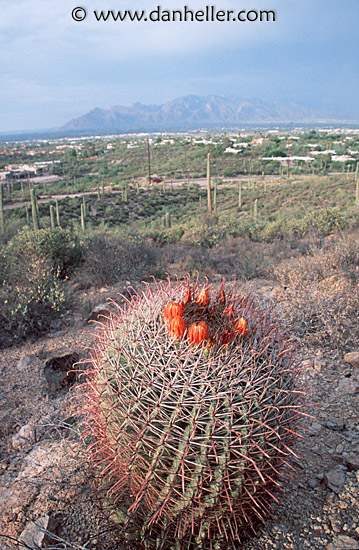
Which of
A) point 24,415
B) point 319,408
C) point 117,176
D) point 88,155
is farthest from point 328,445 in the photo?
point 88,155

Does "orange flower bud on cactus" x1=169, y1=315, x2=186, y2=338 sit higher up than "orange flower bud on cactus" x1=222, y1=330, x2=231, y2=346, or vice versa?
"orange flower bud on cactus" x1=169, y1=315, x2=186, y2=338

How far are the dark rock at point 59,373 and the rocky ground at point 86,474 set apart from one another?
0.4 inches

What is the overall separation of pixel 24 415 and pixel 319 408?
2.78 metres

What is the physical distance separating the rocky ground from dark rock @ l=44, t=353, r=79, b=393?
0.01 metres

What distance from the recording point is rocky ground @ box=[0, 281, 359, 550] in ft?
8.25

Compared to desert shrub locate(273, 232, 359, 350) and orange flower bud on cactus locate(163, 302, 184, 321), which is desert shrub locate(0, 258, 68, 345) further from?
orange flower bud on cactus locate(163, 302, 184, 321)

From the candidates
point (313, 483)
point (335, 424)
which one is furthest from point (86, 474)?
point (335, 424)

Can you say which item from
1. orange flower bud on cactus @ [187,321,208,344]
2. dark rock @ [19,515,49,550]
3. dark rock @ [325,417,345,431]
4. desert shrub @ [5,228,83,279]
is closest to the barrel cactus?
orange flower bud on cactus @ [187,321,208,344]

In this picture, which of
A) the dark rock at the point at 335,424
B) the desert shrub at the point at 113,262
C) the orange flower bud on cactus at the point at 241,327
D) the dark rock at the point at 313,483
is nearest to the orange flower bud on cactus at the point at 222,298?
the orange flower bud on cactus at the point at 241,327

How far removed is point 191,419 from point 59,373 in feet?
9.47

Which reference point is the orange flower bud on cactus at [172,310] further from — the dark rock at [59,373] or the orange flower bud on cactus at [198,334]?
the dark rock at [59,373]

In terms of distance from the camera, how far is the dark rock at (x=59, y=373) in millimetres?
4467

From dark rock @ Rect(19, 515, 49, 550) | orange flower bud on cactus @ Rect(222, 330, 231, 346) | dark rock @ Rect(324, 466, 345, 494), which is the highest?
orange flower bud on cactus @ Rect(222, 330, 231, 346)

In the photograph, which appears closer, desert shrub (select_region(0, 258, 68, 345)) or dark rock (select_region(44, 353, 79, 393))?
dark rock (select_region(44, 353, 79, 393))
